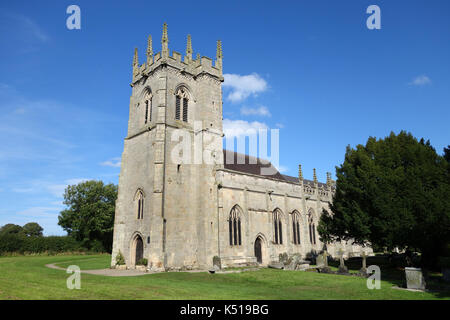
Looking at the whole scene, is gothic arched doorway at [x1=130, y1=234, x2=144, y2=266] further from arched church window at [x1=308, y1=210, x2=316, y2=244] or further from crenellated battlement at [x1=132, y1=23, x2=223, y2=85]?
arched church window at [x1=308, y1=210, x2=316, y2=244]

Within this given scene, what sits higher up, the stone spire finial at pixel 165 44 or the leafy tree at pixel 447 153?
the stone spire finial at pixel 165 44

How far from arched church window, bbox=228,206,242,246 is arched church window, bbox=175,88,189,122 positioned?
10117 mm

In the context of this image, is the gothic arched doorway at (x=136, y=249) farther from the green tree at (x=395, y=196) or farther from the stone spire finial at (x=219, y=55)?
the stone spire finial at (x=219, y=55)

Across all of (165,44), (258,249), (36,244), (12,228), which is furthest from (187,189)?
(12,228)

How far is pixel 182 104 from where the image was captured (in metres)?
28.6

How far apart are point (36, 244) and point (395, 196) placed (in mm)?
47021

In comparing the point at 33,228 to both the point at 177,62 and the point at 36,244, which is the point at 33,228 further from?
the point at 177,62

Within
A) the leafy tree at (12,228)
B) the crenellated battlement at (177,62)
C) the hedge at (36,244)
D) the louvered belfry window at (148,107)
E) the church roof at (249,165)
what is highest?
the crenellated battlement at (177,62)

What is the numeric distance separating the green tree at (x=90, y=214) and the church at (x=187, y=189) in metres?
25.2

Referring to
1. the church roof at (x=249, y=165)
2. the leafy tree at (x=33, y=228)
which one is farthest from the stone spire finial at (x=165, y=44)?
the leafy tree at (x=33, y=228)

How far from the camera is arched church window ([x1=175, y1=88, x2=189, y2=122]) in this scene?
28.1 meters

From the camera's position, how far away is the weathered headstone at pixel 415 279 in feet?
43.9
